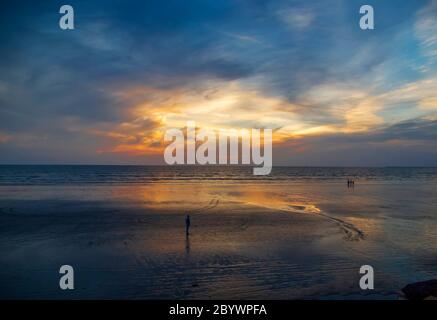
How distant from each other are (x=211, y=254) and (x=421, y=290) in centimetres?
1018

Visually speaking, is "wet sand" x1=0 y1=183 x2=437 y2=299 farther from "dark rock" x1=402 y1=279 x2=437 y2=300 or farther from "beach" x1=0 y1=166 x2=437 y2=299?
"dark rock" x1=402 y1=279 x2=437 y2=300

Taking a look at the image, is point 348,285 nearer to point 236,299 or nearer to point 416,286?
point 416,286

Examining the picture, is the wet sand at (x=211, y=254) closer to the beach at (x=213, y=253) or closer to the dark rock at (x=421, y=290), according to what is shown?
the beach at (x=213, y=253)

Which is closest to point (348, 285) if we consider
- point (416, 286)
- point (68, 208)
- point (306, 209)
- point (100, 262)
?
point (416, 286)

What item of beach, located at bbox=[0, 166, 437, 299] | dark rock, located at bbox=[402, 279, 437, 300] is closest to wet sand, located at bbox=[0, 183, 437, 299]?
beach, located at bbox=[0, 166, 437, 299]

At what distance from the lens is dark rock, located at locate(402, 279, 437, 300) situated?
1155cm

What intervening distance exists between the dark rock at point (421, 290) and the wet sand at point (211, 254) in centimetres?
57

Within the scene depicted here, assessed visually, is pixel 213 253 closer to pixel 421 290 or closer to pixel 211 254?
pixel 211 254

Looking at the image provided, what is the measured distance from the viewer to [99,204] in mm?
39594

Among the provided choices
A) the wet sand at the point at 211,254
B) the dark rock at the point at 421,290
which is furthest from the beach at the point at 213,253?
the dark rock at the point at 421,290

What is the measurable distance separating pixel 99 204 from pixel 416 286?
3534 cm

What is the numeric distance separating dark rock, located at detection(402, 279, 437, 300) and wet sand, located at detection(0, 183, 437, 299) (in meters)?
0.57

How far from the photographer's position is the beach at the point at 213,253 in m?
13.4

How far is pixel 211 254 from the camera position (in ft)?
59.8
